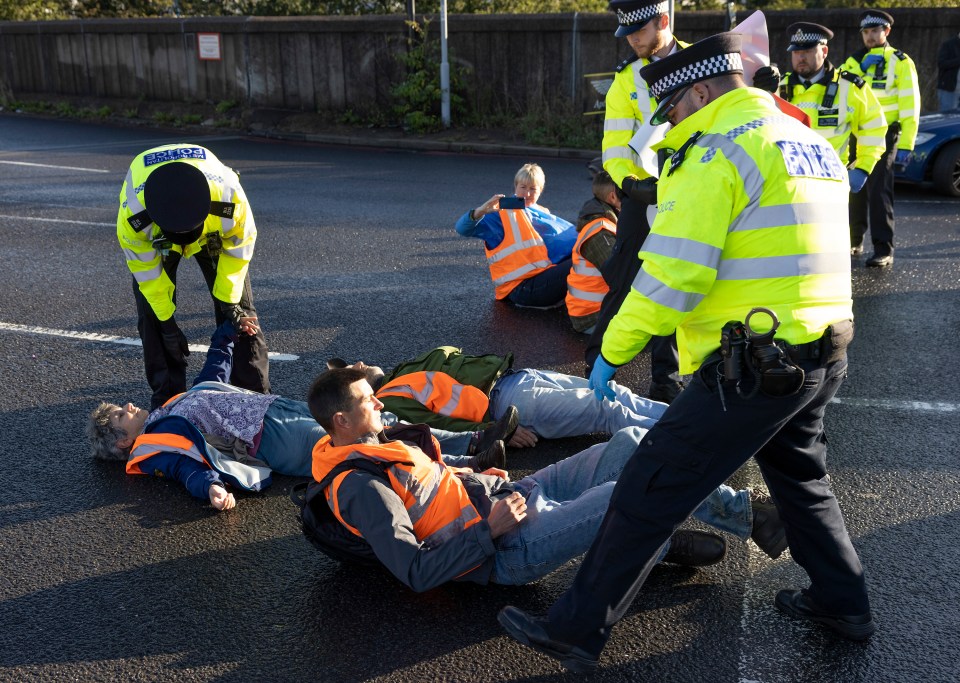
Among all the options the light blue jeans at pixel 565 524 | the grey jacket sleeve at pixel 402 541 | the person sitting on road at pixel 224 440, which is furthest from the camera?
the person sitting on road at pixel 224 440

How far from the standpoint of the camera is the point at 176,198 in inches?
200

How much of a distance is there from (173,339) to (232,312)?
37 centimetres

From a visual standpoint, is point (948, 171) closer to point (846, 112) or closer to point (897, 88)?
point (897, 88)

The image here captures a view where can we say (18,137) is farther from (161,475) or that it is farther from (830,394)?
(830,394)

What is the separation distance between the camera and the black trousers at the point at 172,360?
568 centimetres

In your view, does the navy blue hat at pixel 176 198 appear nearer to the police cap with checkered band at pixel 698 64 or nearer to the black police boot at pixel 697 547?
the police cap with checkered band at pixel 698 64

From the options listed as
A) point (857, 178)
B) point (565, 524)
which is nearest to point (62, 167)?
point (857, 178)

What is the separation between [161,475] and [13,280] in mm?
4803

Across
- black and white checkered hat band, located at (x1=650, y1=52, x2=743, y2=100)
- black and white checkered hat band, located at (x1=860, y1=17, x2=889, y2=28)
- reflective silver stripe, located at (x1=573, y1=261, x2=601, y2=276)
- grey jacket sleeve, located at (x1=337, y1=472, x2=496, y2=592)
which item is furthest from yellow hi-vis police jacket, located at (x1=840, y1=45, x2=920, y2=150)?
grey jacket sleeve, located at (x1=337, y1=472, x2=496, y2=592)

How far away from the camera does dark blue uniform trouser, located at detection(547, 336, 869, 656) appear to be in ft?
10.1

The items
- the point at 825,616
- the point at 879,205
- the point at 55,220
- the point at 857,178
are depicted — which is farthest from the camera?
the point at 55,220

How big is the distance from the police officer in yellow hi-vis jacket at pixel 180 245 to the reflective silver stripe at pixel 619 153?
7.22 feet

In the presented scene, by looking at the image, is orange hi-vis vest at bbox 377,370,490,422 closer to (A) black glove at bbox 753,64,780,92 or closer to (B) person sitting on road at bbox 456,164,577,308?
(A) black glove at bbox 753,64,780,92

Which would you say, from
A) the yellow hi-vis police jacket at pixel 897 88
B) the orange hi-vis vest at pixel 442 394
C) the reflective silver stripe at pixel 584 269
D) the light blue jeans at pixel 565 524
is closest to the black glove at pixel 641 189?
the reflective silver stripe at pixel 584 269
